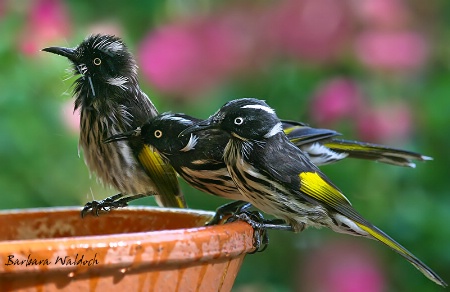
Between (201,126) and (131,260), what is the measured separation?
0.40m

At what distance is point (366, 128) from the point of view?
2.85m

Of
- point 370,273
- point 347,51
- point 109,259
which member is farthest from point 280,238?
point 109,259

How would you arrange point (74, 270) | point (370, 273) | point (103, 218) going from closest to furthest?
point (74, 270) < point (103, 218) < point (370, 273)

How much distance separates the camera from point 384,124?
9.43 ft

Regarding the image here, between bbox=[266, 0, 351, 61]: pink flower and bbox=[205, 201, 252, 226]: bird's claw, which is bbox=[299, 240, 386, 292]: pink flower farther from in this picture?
bbox=[205, 201, 252, 226]: bird's claw

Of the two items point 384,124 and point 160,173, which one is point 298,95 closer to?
point 384,124

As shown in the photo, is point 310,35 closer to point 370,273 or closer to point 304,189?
point 370,273

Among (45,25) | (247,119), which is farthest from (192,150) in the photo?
(45,25)

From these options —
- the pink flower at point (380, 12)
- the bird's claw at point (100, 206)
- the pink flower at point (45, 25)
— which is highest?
the pink flower at point (380, 12)

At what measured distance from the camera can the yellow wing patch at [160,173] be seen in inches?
74.8

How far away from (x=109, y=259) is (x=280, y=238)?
1613 mm

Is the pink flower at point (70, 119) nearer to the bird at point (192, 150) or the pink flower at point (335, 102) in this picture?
the pink flower at point (335, 102)
